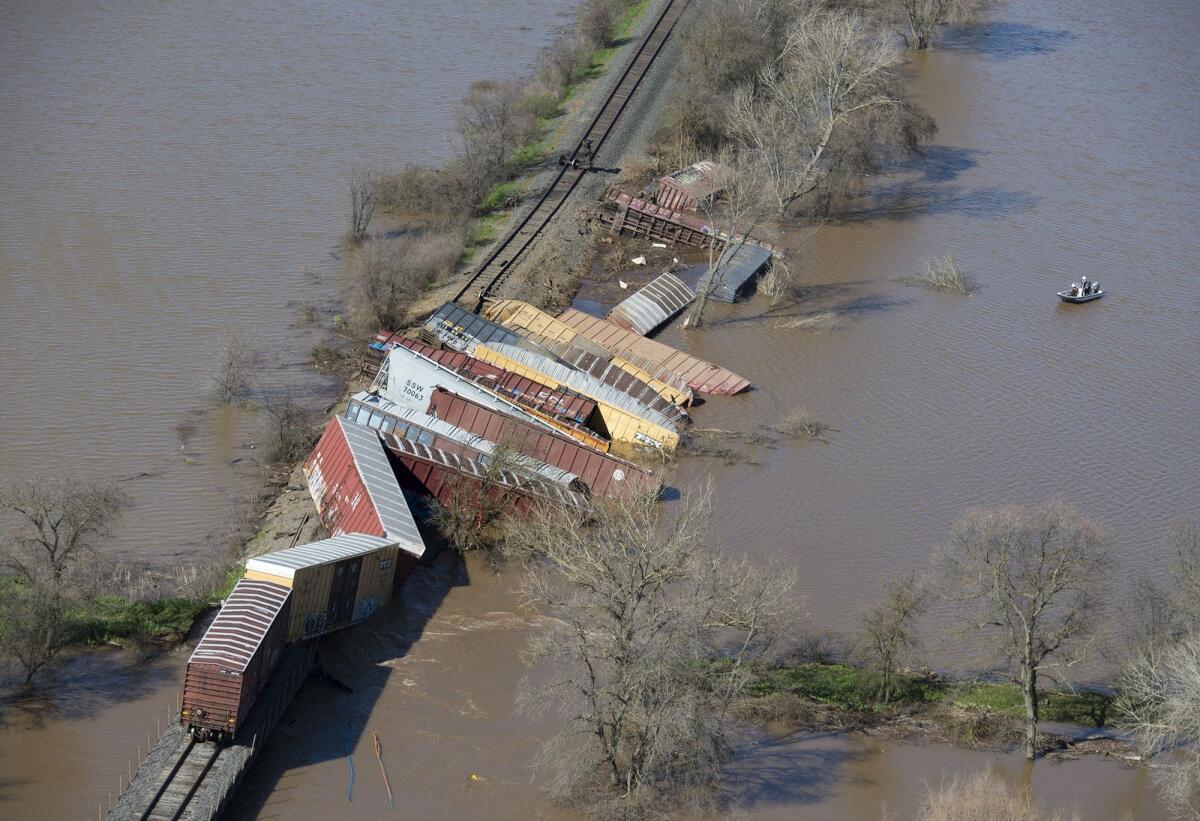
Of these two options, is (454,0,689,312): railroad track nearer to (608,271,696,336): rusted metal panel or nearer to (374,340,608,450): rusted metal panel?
(608,271,696,336): rusted metal panel

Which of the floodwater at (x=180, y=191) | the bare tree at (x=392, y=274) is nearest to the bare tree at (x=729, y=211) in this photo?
the bare tree at (x=392, y=274)

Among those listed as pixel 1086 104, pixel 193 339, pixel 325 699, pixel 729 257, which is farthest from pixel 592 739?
pixel 1086 104

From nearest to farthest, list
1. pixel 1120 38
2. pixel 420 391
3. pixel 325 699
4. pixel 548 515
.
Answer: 1. pixel 325 699
2. pixel 548 515
3. pixel 420 391
4. pixel 1120 38

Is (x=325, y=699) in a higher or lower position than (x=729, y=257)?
lower

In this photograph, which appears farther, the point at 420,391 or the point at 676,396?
the point at 676,396

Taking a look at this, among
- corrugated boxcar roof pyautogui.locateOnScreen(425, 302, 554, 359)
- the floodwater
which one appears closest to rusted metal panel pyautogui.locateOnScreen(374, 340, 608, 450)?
corrugated boxcar roof pyautogui.locateOnScreen(425, 302, 554, 359)

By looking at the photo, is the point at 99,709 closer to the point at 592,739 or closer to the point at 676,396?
the point at 592,739

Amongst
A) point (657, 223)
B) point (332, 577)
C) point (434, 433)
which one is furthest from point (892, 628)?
point (657, 223)

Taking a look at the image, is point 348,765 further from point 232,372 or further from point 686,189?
point 686,189
